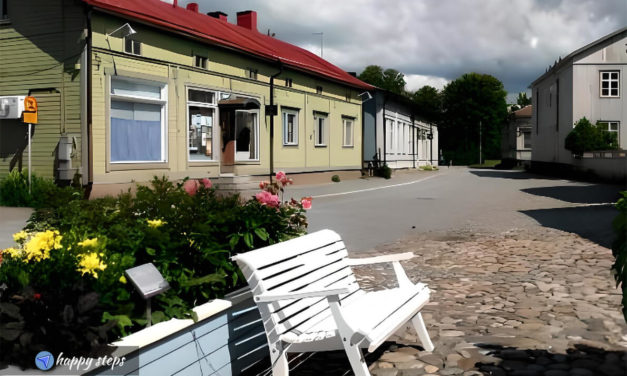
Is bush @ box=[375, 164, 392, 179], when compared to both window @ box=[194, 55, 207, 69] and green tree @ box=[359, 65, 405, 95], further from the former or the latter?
Answer: green tree @ box=[359, 65, 405, 95]

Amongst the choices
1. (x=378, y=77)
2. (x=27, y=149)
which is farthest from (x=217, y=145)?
(x=378, y=77)

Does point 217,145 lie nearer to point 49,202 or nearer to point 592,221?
point 592,221

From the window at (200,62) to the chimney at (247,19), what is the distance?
40.5 ft

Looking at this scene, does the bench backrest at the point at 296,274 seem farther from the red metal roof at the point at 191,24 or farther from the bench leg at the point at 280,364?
the red metal roof at the point at 191,24

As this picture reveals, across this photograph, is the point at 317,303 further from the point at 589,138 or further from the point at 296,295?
the point at 589,138

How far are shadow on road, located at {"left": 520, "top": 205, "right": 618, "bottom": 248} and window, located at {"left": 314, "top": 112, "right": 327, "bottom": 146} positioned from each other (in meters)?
15.3

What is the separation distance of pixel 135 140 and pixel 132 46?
2.78m

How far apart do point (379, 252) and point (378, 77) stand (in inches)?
3129

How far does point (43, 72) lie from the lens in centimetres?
1736

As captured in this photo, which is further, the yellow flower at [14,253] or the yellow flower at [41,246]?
the yellow flower at [14,253]

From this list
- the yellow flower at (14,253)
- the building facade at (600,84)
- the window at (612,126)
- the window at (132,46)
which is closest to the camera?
the yellow flower at (14,253)

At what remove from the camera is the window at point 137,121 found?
58.5 feet

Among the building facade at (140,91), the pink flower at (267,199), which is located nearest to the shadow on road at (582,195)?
the building facade at (140,91)

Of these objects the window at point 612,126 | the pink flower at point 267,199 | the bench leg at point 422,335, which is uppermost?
the window at point 612,126
